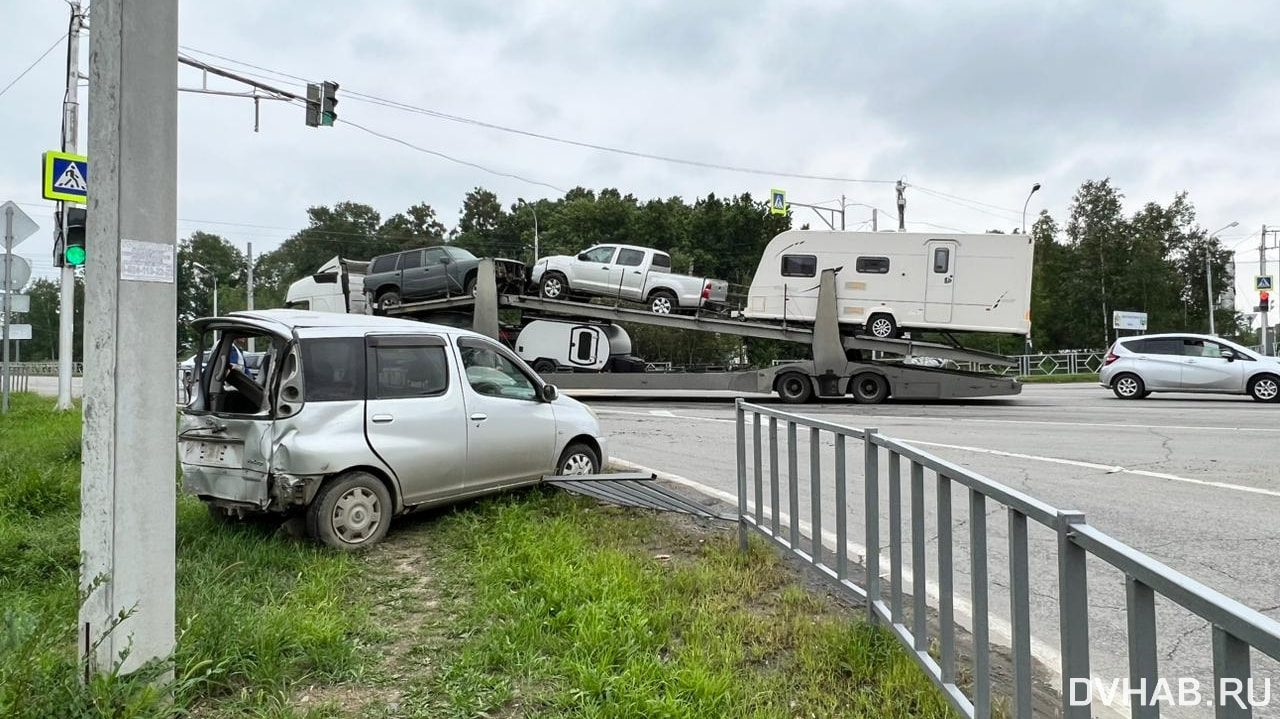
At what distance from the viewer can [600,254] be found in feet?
62.8

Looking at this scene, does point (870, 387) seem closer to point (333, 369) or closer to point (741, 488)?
point (741, 488)

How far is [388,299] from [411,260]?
110cm

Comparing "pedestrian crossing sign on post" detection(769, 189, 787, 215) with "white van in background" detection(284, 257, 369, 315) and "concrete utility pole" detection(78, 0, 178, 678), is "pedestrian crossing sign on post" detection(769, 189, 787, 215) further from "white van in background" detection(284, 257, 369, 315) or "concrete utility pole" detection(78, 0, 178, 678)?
"concrete utility pole" detection(78, 0, 178, 678)

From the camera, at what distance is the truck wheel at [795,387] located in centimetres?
1769

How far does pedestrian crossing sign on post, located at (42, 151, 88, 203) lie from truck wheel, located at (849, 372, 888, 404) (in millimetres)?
14614

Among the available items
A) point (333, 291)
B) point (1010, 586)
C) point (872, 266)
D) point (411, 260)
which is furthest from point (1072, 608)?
point (333, 291)

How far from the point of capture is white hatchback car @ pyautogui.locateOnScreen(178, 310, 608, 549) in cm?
495

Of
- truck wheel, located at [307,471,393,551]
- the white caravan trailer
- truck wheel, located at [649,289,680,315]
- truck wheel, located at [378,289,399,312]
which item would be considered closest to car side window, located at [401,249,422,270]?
truck wheel, located at [378,289,399,312]

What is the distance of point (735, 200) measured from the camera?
5506cm

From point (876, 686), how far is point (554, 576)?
1.78 metres

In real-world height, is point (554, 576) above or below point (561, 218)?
below

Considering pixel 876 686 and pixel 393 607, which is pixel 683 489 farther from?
pixel 876 686

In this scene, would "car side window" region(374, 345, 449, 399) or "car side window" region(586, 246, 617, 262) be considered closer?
"car side window" region(374, 345, 449, 399)

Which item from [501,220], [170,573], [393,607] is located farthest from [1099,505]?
[501,220]
